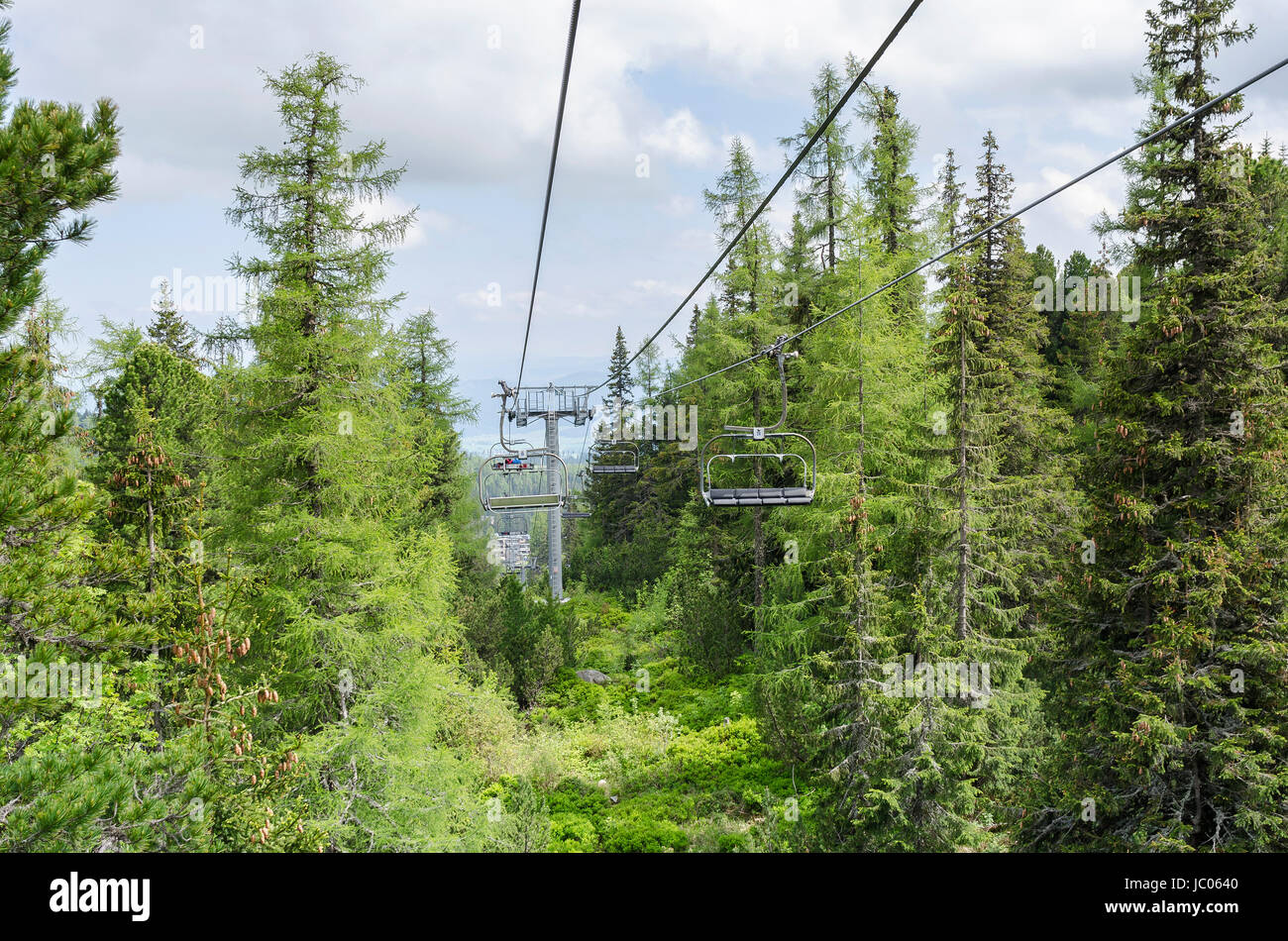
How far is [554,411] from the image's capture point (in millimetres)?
22734

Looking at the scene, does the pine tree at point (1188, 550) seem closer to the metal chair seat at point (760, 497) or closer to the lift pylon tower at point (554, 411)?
the metal chair seat at point (760, 497)

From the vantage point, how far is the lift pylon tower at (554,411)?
23.0 meters

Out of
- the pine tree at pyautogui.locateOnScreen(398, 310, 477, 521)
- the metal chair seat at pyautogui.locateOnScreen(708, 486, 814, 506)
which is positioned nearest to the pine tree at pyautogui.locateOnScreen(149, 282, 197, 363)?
the pine tree at pyautogui.locateOnScreen(398, 310, 477, 521)

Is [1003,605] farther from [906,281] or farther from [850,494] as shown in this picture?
[906,281]

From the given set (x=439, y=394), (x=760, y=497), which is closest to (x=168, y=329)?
(x=439, y=394)

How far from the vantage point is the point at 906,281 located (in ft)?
67.7

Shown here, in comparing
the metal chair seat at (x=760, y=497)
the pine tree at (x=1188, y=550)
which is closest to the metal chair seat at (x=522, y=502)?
the metal chair seat at (x=760, y=497)

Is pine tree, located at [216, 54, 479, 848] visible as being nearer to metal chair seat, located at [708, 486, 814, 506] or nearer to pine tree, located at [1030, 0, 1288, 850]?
metal chair seat, located at [708, 486, 814, 506]

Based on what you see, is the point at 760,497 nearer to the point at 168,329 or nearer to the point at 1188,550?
the point at 1188,550

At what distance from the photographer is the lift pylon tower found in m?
23.0

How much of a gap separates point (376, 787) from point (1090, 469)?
12.2m

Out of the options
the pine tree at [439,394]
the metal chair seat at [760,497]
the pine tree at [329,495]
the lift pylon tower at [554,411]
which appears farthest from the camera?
the pine tree at [439,394]

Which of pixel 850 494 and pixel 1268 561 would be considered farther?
pixel 850 494
